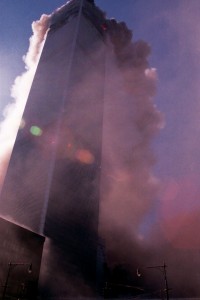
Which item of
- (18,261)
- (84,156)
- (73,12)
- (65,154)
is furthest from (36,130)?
(73,12)

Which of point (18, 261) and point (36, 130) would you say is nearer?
point (18, 261)

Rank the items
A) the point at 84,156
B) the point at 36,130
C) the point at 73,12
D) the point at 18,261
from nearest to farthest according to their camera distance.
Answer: the point at 18,261, the point at 84,156, the point at 36,130, the point at 73,12

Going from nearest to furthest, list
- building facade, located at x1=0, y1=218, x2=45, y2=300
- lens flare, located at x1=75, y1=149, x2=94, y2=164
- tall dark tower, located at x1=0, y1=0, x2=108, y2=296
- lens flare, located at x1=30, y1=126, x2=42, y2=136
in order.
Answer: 1. building facade, located at x1=0, y1=218, x2=45, y2=300
2. tall dark tower, located at x1=0, y1=0, x2=108, y2=296
3. lens flare, located at x1=75, y1=149, x2=94, y2=164
4. lens flare, located at x1=30, y1=126, x2=42, y2=136

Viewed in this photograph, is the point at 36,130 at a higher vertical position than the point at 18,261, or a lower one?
higher

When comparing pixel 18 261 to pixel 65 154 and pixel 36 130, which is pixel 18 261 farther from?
pixel 36 130

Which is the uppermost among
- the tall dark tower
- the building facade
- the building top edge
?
the building top edge

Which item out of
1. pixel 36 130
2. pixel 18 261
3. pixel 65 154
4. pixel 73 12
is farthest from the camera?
pixel 73 12

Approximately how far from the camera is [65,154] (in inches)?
4193

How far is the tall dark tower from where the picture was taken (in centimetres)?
8456

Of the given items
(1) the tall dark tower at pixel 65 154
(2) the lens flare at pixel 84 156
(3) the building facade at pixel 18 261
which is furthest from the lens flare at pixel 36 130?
(3) the building facade at pixel 18 261

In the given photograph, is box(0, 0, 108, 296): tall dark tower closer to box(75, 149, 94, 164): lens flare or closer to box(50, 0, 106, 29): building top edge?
box(75, 149, 94, 164): lens flare

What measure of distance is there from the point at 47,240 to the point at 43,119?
5780 centimetres

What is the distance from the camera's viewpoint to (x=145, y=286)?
111625 mm

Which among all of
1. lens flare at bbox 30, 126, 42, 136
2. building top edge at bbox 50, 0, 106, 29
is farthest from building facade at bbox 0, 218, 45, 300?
building top edge at bbox 50, 0, 106, 29
